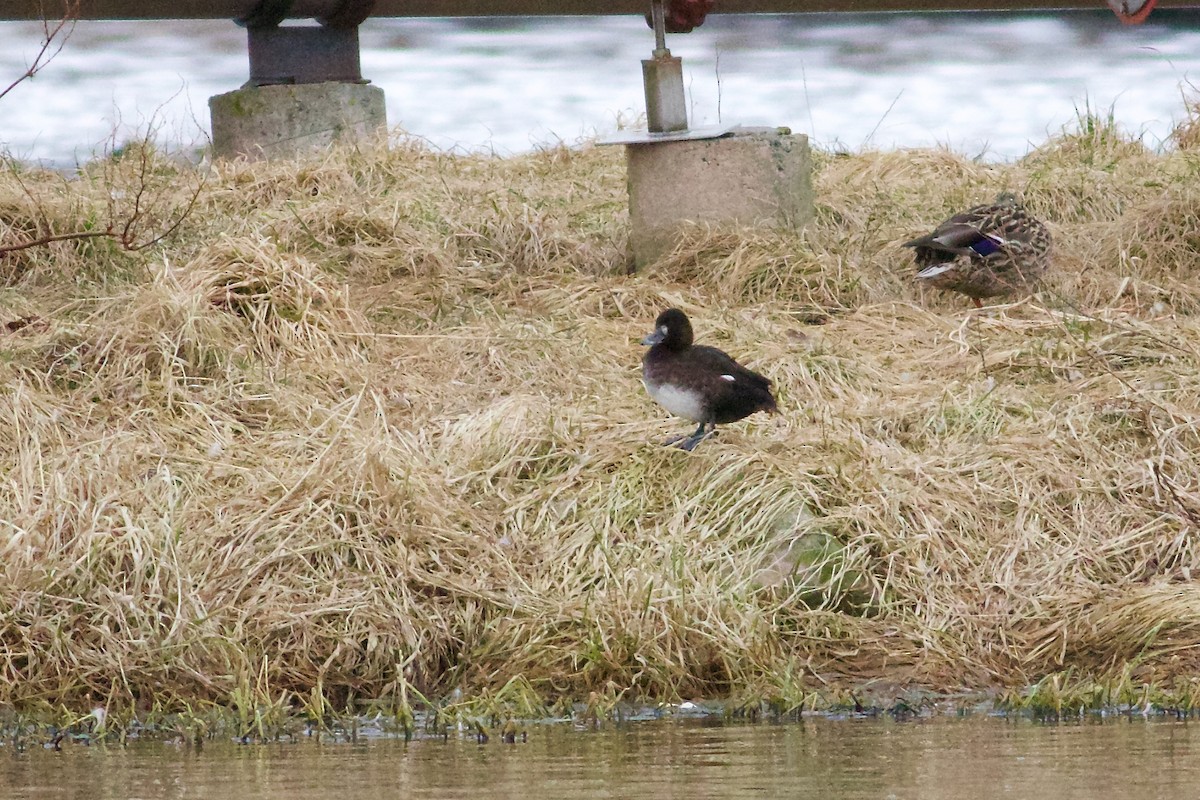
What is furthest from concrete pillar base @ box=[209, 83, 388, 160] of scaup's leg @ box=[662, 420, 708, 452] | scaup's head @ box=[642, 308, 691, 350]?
scaup's leg @ box=[662, 420, 708, 452]

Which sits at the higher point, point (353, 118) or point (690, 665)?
point (353, 118)

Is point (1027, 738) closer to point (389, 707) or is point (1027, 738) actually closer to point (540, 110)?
point (389, 707)

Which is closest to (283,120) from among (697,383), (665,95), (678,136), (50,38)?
(665,95)

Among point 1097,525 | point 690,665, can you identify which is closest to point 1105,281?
point 1097,525

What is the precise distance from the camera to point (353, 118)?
11164 millimetres

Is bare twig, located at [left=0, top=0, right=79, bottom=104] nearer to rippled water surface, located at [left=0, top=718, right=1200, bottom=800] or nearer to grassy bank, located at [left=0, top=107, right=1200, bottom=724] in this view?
grassy bank, located at [left=0, top=107, right=1200, bottom=724]

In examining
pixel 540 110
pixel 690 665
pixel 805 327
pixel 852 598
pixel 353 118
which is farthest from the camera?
pixel 540 110

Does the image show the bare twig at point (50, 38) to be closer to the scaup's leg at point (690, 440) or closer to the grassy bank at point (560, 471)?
the grassy bank at point (560, 471)

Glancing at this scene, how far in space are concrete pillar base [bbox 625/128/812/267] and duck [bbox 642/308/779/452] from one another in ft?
8.40

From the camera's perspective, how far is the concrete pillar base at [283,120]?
10906 millimetres

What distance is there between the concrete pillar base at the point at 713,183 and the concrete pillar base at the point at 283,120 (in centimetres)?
264

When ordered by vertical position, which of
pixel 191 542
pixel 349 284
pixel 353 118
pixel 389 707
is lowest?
pixel 389 707

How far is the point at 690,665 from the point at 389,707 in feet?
3.07

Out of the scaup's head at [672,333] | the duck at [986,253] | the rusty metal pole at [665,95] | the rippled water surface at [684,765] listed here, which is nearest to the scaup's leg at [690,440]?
the scaup's head at [672,333]
